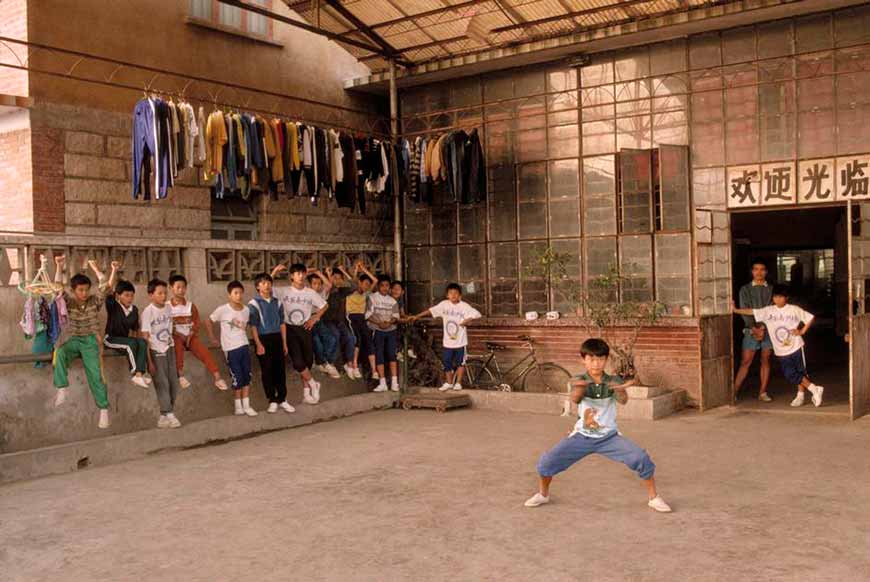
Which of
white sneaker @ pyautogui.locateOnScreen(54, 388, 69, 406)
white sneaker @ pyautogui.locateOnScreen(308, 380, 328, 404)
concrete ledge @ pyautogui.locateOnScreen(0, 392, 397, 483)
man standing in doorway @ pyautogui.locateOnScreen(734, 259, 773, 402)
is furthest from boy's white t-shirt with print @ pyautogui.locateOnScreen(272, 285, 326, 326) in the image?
man standing in doorway @ pyautogui.locateOnScreen(734, 259, 773, 402)

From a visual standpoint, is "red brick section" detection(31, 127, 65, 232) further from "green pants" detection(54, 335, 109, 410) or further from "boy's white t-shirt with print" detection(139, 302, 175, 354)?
"green pants" detection(54, 335, 109, 410)

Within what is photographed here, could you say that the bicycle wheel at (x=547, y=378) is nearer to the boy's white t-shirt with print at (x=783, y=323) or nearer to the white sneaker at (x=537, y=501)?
the boy's white t-shirt with print at (x=783, y=323)

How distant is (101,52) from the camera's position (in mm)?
10328

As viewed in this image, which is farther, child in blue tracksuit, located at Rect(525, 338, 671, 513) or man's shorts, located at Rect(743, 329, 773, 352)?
man's shorts, located at Rect(743, 329, 773, 352)

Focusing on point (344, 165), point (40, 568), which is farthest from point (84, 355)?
point (344, 165)

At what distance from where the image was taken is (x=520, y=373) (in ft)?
40.3

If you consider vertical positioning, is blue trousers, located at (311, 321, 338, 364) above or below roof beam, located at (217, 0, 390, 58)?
below

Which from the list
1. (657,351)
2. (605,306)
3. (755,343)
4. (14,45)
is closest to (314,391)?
(605,306)

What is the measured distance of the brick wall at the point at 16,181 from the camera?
9.68 metres

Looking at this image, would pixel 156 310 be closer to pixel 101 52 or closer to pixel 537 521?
pixel 101 52

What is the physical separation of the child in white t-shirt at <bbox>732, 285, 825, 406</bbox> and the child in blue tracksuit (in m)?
5.18

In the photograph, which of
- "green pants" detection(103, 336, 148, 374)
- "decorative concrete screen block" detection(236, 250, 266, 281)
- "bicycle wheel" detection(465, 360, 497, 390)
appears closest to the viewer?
"green pants" detection(103, 336, 148, 374)

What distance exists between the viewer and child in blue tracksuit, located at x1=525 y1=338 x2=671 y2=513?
5.95 m

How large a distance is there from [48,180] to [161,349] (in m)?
2.54
